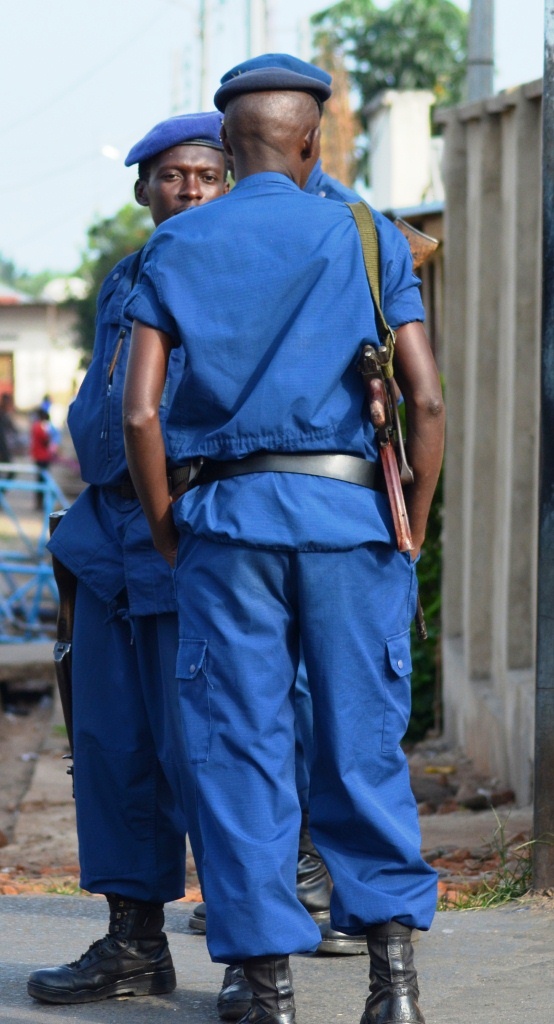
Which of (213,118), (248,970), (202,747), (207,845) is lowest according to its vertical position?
(248,970)

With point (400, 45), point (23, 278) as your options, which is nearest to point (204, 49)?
point (400, 45)

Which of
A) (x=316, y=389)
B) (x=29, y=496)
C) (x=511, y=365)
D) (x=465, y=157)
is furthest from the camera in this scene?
(x=29, y=496)

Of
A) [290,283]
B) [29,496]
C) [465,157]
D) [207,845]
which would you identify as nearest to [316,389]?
[290,283]

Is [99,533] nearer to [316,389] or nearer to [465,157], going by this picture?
[316,389]

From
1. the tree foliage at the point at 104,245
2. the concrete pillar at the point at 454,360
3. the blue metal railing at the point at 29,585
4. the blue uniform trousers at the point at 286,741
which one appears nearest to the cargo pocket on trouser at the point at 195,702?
the blue uniform trousers at the point at 286,741

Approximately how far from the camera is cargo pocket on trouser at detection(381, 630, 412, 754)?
9.14 ft

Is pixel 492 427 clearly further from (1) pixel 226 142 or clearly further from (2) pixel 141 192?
(1) pixel 226 142

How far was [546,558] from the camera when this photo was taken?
150 inches

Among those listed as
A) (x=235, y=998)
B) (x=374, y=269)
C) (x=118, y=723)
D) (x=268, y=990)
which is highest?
(x=374, y=269)

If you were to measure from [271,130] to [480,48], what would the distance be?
703 cm

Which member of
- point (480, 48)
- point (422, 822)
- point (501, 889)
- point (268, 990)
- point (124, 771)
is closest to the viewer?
point (268, 990)

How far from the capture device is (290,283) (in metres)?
2.74

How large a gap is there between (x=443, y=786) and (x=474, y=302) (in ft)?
7.07

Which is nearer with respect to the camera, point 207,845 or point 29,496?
point 207,845
